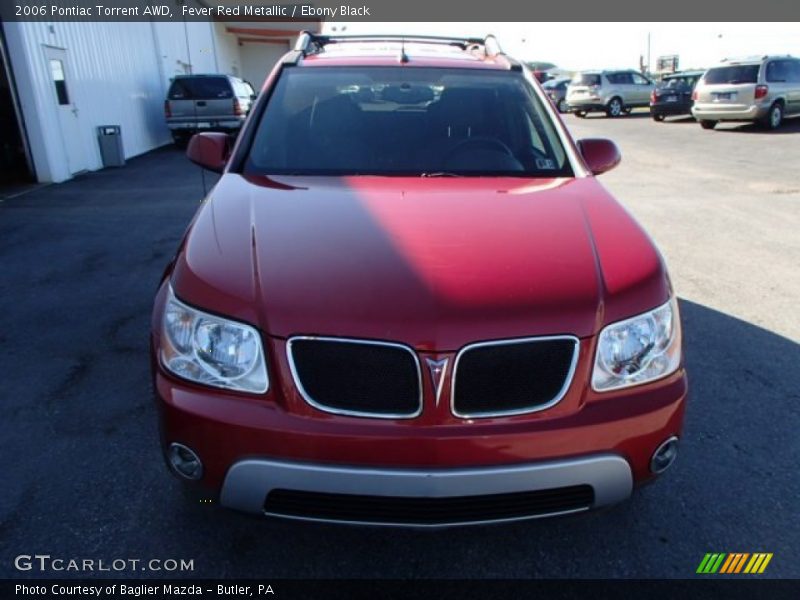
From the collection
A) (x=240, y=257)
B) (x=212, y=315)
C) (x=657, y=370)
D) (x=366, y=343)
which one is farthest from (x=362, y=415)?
(x=657, y=370)

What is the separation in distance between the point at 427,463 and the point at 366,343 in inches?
15.3

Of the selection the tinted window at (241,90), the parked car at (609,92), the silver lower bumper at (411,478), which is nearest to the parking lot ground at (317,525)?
the silver lower bumper at (411,478)

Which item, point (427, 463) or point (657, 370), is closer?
point (427, 463)

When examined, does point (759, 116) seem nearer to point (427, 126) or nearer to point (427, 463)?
point (427, 126)

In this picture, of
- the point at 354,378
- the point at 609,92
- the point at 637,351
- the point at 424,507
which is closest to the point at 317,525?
the point at 424,507

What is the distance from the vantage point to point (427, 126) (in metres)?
3.24

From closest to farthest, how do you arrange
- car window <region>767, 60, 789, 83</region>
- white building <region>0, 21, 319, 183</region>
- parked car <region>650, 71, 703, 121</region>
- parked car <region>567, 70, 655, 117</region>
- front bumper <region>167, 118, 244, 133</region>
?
white building <region>0, 21, 319, 183</region> → front bumper <region>167, 118, 244, 133</region> → car window <region>767, 60, 789, 83</region> → parked car <region>650, 71, 703, 121</region> → parked car <region>567, 70, 655, 117</region>

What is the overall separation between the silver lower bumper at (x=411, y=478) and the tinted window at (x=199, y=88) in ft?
50.1

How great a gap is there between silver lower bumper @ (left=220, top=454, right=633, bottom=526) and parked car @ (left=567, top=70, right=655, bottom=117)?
24.2m

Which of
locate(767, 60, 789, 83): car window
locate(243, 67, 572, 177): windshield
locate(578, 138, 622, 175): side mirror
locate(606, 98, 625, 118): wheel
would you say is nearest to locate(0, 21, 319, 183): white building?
locate(243, 67, 572, 177): windshield

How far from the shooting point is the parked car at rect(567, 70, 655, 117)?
23.5 metres

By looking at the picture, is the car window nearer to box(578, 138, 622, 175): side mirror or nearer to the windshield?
box(578, 138, 622, 175): side mirror

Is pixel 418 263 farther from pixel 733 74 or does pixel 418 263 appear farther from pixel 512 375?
pixel 733 74

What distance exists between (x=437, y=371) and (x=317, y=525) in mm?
607
